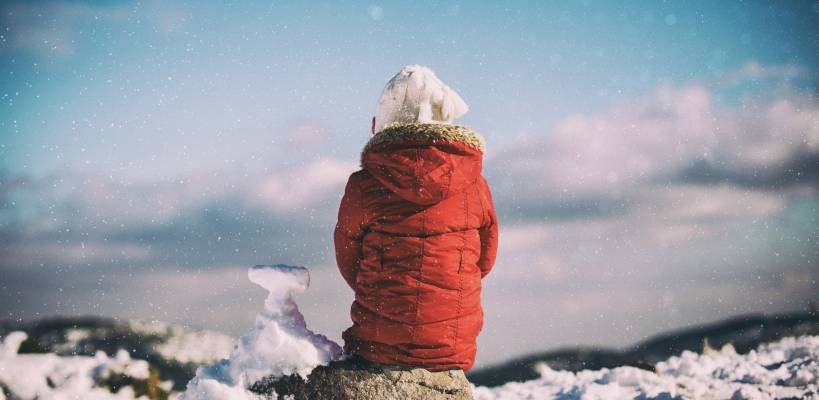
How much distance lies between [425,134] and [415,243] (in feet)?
2.22

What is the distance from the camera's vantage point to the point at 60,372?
521cm

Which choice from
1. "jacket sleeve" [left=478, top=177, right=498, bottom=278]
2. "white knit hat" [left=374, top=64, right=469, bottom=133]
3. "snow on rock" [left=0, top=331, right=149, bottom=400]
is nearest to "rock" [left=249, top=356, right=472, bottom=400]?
"jacket sleeve" [left=478, top=177, right=498, bottom=278]

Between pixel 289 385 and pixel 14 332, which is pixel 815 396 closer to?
pixel 289 385

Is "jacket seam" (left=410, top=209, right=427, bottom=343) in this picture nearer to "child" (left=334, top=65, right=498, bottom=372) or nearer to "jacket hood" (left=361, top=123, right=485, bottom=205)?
"child" (left=334, top=65, right=498, bottom=372)

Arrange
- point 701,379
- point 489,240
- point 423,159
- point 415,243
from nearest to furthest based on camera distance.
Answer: point 423,159
point 415,243
point 489,240
point 701,379

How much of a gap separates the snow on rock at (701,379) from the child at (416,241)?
3833 millimetres

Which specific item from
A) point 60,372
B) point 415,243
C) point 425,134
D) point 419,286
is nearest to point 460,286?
point 419,286

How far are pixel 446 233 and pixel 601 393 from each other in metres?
4.91

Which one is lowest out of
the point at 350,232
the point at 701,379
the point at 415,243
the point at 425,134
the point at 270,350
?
the point at 701,379

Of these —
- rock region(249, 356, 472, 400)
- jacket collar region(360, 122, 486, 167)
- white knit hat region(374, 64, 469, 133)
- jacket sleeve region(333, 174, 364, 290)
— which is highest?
white knit hat region(374, 64, 469, 133)

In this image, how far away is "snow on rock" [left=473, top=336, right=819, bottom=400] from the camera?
22.2 feet

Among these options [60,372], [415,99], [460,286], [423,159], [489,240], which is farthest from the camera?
[60,372]

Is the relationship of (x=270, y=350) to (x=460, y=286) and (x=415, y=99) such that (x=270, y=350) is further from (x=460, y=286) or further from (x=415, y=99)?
(x=415, y=99)

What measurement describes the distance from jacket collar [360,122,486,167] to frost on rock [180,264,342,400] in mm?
1174
